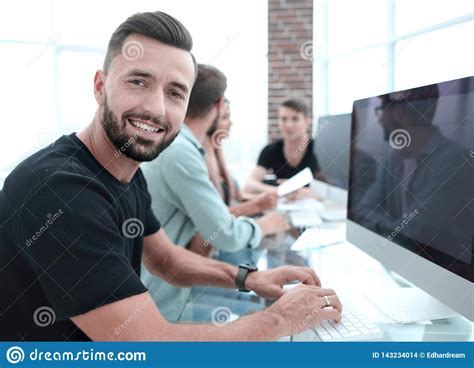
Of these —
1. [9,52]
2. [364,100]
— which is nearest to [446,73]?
[364,100]

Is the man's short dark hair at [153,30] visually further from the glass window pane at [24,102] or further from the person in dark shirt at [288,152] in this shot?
the person in dark shirt at [288,152]

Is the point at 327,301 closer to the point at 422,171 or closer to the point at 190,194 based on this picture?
the point at 422,171

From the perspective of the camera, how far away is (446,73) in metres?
1.40

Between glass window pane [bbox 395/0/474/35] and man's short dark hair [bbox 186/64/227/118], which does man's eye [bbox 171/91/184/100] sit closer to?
man's short dark hair [bbox 186/64/227/118]

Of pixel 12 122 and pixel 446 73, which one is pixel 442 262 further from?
pixel 12 122

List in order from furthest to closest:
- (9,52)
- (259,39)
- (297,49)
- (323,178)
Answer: (323,178) → (297,49) → (259,39) → (9,52)

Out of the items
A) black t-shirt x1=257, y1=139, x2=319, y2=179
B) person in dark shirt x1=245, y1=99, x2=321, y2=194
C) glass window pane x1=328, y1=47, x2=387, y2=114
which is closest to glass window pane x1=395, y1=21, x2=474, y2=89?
glass window pane x1=328, y1=47, x2=387, y2=114

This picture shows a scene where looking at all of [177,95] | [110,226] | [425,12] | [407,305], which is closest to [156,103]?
[177,95]

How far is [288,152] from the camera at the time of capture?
2.73 metres

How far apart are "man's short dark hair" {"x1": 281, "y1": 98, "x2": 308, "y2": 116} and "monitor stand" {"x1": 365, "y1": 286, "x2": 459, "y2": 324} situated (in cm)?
160

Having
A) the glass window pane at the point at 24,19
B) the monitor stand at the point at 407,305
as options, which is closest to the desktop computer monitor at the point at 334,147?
the monitor stand at the point at 407,305

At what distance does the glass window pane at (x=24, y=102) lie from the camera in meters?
0.96

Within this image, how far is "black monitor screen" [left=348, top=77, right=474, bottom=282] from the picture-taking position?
744 mm
